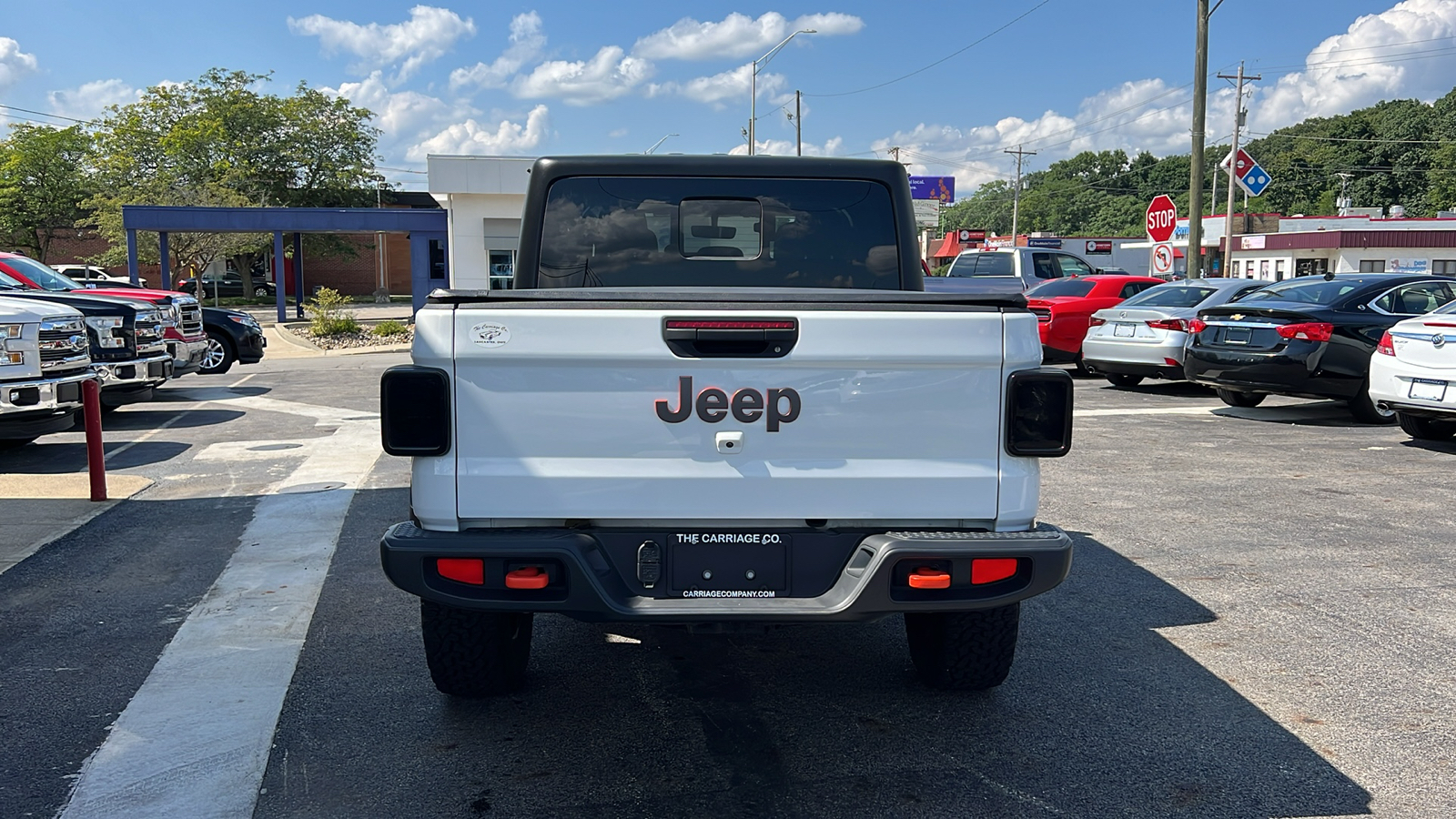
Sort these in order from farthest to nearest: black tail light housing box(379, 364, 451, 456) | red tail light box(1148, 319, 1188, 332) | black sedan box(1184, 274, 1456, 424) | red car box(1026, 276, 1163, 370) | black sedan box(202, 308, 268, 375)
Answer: black sedan box(202, 308, 268, 375) → red car box(1026, 276, 1163, 370) → red tail light box(1148, 319, 1188, 332) → black sedan box(1184, 274, 1456, 424) → black tail light housing box(379, 364, 451, 456)

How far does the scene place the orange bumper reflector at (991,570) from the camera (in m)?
3.70

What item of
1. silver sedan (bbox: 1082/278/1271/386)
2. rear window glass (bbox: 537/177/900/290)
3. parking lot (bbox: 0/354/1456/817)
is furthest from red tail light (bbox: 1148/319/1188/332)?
rear window glass (bbox: 537/177/900/290)

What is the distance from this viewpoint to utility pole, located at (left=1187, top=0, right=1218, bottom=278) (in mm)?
22016

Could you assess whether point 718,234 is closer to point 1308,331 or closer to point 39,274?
point 1308,331

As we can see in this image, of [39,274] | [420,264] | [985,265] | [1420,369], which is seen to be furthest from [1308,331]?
[420,264]

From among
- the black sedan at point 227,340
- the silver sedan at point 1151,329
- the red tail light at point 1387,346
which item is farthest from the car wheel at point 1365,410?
the black sedan at point 227,340

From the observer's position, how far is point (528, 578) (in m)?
3.65

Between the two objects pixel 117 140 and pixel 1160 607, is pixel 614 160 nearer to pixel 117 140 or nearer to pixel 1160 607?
pixel 1160 607

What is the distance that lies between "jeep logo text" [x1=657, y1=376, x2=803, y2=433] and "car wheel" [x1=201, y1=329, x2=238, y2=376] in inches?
610

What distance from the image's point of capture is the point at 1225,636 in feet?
17.6

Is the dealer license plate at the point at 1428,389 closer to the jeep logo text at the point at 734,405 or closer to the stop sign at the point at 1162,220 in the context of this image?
the jeep logo text at the point at 734,405

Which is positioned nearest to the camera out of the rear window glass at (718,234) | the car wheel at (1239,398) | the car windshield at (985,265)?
the rear window glass at (718,234)

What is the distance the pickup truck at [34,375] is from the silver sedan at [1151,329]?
11799 millimetres

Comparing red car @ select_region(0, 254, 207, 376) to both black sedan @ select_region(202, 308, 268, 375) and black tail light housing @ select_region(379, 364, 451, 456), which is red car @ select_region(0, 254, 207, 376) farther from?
black tail light housing @ select_region(379, 364, 451, 456)
